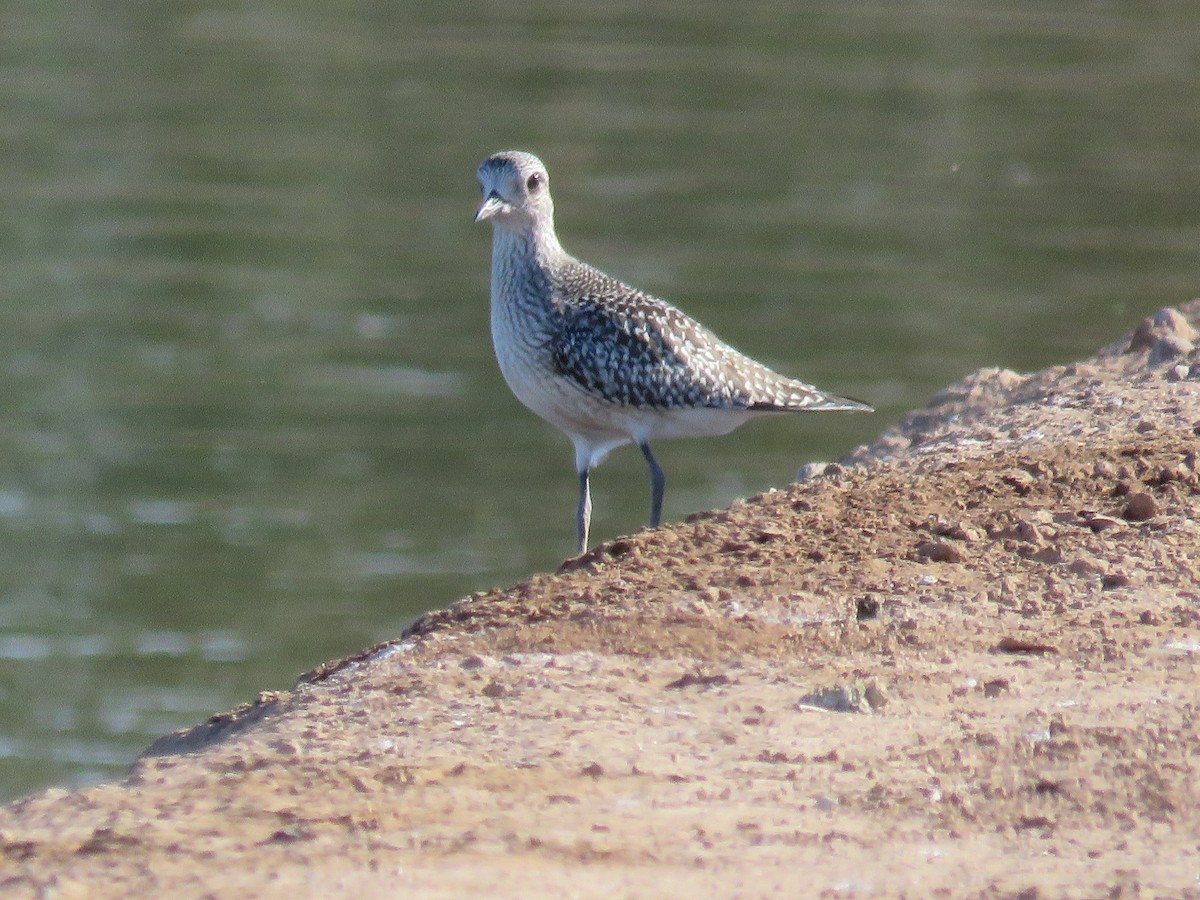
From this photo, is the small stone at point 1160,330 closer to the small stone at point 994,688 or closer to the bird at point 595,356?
the bird at point 595,356

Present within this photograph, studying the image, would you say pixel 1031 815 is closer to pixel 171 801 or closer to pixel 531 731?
pixel 531 731

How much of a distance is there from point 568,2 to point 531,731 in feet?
85.2

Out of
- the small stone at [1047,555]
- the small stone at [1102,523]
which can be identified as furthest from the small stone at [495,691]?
the small stone at [1102,523]

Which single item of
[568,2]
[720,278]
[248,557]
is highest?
[568,2]

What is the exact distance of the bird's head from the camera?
9.09 meters

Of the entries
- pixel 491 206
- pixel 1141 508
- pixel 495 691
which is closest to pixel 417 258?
pixel 491 206

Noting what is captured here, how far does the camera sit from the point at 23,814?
485 cm

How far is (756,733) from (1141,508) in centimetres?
186

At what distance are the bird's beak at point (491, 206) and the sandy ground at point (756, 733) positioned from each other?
2.47 m

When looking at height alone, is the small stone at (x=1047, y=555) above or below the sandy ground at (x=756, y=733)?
above

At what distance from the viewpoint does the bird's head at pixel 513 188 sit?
909 cm

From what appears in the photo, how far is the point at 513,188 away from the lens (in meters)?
9.13

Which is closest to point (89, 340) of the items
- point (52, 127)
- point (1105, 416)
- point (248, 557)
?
point (248, 557)

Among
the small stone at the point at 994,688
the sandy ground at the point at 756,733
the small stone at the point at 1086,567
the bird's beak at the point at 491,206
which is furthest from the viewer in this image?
the bird's beak at the point at 491,206
